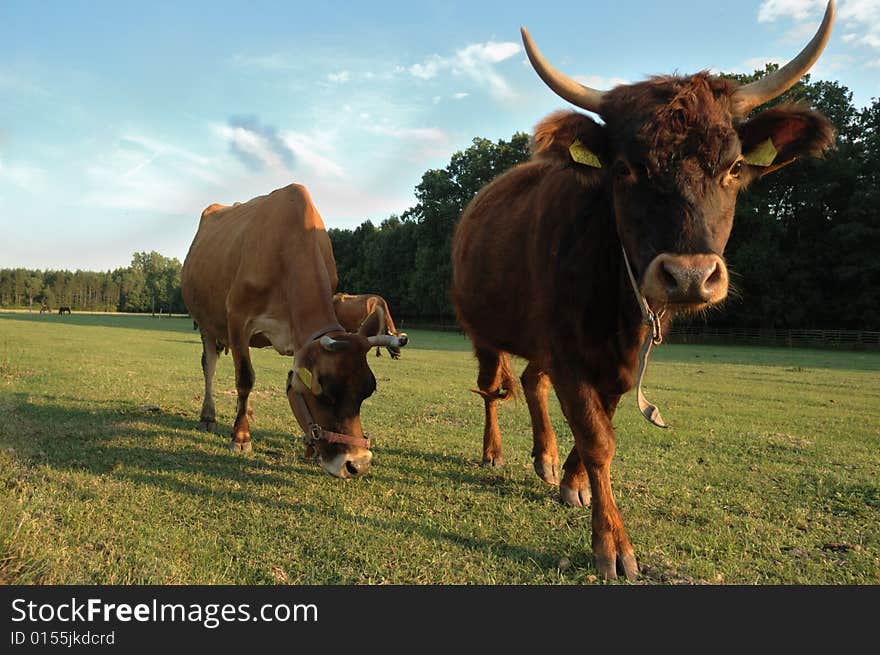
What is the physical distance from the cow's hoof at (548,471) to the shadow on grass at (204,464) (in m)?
0.31

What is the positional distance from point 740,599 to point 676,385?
1276 centimetres

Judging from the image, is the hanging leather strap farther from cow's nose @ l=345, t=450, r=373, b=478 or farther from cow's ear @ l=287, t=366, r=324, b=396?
cow's ear @ l=287, t=366, r=324, b=396

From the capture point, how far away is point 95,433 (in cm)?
651

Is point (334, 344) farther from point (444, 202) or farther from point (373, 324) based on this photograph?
point (444, 202)

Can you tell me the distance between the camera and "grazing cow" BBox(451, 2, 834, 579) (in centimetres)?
295

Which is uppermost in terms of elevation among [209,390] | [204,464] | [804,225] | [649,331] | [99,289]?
[804,225]

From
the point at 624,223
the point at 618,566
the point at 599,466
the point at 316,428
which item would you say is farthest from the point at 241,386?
the point at 624,223

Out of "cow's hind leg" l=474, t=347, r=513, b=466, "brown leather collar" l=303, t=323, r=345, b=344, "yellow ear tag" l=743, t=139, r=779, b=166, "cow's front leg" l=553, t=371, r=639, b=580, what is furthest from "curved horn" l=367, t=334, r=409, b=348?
"yellow ear tag" l=743, t=139, r=779, b=166

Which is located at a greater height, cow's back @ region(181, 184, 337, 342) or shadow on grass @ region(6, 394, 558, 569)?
cow's back @ region(181, 184, 337, 342)

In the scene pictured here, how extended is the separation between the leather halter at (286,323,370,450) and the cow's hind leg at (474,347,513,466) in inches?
65.3

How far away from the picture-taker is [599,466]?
3688mm

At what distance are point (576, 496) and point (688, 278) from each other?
2522 mm

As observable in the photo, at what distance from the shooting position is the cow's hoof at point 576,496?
466 centimetres

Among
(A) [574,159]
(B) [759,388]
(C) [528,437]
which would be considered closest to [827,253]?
(B) [759,388]
